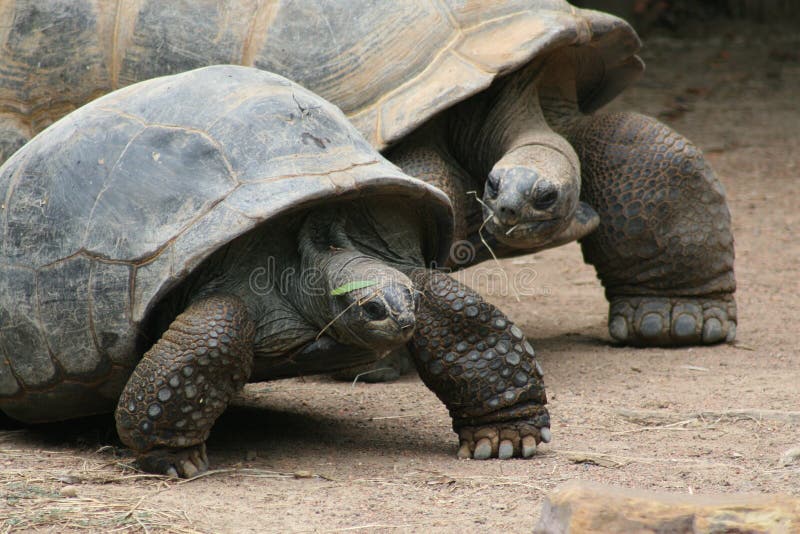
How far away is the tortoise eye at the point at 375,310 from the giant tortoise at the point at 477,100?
1.58 meters

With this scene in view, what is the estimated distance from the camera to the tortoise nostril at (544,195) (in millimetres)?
4859

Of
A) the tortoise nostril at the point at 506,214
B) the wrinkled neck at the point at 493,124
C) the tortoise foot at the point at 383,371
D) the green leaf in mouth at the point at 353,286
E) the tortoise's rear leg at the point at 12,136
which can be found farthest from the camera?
the tortoise's rear leg at the point at 12,136

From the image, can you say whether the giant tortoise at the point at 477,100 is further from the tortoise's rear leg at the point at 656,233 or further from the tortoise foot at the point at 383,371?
the tortoise foot at the point at 383,371

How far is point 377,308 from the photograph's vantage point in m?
3.43

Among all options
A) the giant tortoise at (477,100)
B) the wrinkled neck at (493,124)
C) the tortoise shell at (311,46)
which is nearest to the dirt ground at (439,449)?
the giant tortoise at (477,100)

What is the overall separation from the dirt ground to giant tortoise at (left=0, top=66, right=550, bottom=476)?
21 cm

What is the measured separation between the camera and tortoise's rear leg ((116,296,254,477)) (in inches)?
137

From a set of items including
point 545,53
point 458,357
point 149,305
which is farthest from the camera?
point 545,53

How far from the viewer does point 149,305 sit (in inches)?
141

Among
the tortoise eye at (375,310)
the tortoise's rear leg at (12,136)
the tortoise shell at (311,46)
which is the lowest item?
the tortoise eye at (375,310)

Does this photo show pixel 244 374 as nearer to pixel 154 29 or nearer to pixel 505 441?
pixel 505 441

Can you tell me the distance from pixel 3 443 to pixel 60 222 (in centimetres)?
91

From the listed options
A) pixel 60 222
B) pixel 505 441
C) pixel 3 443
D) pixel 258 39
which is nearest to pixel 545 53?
pixel 258 39


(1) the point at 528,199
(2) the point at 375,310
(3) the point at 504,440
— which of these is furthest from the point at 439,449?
(1) the point at 528,199
